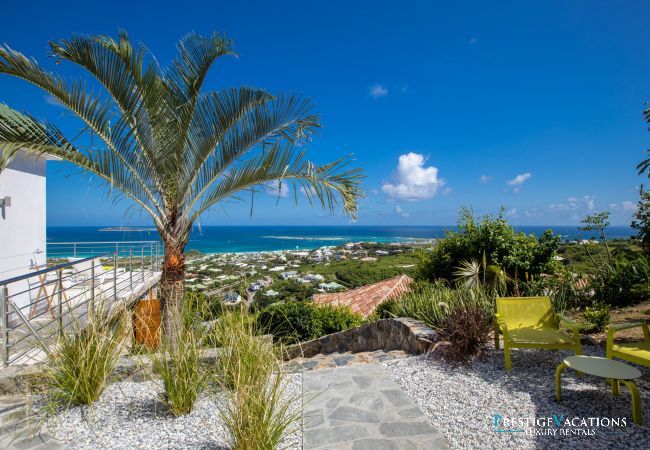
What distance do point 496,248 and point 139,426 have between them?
7.38 m

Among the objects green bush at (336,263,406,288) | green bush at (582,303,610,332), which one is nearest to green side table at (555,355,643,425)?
green bush at (582,303,610,332)

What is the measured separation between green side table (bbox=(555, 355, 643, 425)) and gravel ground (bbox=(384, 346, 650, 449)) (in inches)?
3.6

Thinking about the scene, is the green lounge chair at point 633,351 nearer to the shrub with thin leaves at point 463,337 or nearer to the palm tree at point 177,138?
the shrub with thin leaves at point 463,337

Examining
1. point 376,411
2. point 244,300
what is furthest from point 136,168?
point 376,411

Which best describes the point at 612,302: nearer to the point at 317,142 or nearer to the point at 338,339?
the point at 338,339

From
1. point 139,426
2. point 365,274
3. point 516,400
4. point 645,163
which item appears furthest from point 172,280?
point 365,274

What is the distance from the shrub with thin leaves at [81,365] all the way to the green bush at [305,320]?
4.84 metres

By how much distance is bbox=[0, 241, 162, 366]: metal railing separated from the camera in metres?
3.60

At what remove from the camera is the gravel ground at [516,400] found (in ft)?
8.54

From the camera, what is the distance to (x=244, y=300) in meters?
3.55

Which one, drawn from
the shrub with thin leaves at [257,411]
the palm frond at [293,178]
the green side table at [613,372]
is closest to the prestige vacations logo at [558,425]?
the green side table at [613,372]

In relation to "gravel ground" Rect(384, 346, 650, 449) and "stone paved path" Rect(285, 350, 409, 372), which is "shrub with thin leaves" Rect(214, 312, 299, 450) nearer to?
"gravel ground" Rect(384, 346, 650, 449)

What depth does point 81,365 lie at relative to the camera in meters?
3.06

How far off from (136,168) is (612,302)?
855cm
